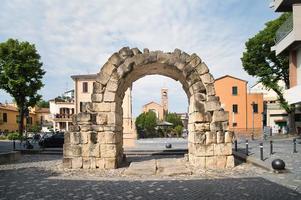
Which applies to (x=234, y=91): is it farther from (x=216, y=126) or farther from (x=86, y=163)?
(x=86, y=163)

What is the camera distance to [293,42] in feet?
84.0

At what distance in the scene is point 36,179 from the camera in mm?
11945

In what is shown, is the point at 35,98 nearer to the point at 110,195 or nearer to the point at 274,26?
the point at 274,26

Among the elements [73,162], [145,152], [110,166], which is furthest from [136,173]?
[145,152]

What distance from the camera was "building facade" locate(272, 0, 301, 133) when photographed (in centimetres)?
2483

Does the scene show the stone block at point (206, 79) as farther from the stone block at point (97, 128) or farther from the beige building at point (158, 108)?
the beige building at point (158, 108)

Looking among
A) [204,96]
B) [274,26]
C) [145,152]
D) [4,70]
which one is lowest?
[145,152]

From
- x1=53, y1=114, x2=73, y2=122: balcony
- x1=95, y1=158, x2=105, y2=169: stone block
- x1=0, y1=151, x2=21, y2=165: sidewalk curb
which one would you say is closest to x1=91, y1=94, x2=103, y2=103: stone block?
x1=95, y1=158, x2=105, y2=169: stone block

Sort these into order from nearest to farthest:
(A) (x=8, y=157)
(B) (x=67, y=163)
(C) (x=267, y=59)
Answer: (B) (x=67, y=163), (A) (x=8, y=157), (C) (x=267, y=59)

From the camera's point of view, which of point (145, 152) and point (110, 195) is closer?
point (110, 195)

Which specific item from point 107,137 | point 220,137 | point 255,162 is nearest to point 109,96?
point 107,137

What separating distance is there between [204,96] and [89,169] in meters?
5.30

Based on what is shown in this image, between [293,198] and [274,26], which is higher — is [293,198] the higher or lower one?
the lower one

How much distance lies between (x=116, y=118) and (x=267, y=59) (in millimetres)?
35757
